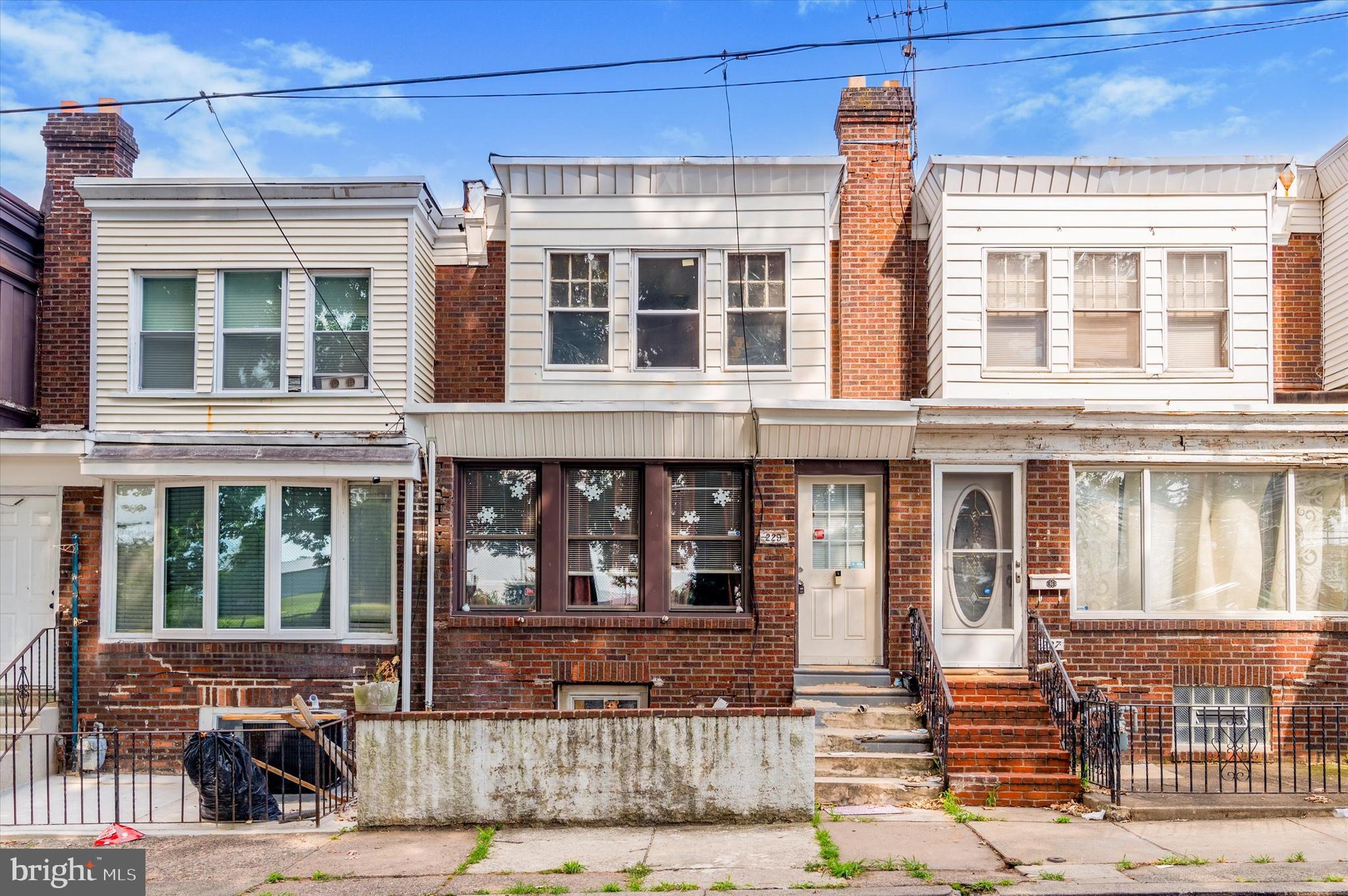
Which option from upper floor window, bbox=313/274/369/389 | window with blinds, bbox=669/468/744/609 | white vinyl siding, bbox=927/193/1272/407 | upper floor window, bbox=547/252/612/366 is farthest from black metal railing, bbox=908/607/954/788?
upper floor window, bbox=313/274/369/389

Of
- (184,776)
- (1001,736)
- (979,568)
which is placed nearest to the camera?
(184,776)

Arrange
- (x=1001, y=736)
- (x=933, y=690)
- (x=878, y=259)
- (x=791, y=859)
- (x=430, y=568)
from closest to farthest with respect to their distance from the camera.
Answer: (x=791, y=859) → (x=1001, y=736) → (x=933, y=690) → (x=430, y=568) → (x=878, y=259)

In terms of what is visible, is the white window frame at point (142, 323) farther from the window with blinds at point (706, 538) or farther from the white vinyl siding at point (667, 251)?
the window with blinds at point (706, 538)

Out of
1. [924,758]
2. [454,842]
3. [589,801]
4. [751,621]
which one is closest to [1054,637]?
[924,758]

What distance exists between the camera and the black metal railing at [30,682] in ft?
38.9

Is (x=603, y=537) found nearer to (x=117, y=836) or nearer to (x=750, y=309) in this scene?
(x=750, y=309)

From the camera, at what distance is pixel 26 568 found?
12.7 metres

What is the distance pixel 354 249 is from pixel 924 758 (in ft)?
28.2

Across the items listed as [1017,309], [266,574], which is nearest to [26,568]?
[266,574]

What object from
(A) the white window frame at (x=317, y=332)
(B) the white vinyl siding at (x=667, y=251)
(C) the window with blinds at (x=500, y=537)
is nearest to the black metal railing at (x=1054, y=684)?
(B) the white vinyl siding at (x=667, y=251)

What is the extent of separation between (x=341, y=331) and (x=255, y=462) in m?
1.86

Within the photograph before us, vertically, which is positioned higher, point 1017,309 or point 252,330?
point 1017,309

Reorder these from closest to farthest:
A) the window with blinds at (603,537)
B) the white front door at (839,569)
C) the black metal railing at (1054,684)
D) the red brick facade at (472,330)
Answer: the black metal railing at (1054,684), the white front door at (839,569), the window with blinds at (603,537), the red brick facade at (472,330)

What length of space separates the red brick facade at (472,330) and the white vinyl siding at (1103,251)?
17.7ft
